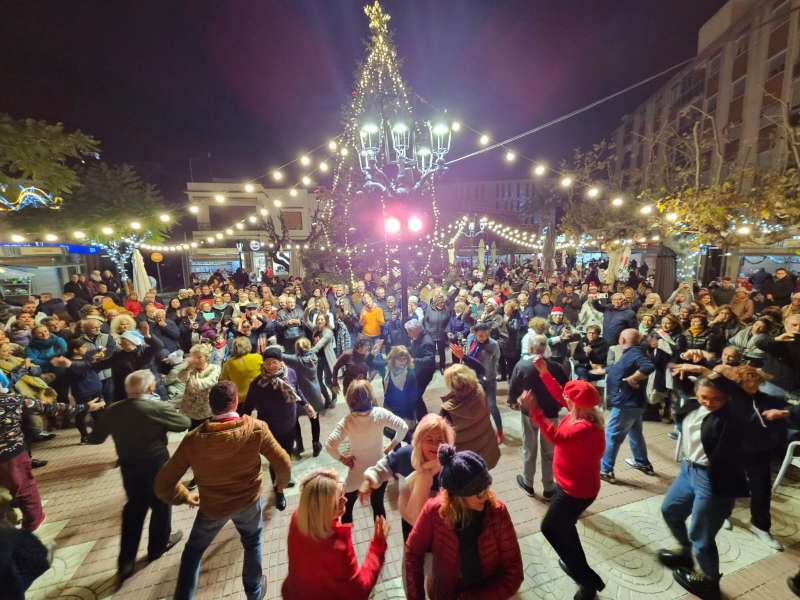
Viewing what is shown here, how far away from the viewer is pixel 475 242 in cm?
3319

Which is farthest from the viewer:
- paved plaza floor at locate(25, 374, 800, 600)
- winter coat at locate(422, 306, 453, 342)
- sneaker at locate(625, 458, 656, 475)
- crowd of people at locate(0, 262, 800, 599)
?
winter coat at locate(422, 306, 453, 342)

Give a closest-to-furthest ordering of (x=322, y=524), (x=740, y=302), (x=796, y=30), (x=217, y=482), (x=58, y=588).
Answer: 1. (x=322, y=524)
2. (x=217, y=482)
3. (x=58, y=588)
4. (x=740, y=302)
5. (x=796, y=30)

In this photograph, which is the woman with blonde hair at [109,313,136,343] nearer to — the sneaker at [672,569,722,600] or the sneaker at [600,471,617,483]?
the sneaker at [600,471,617,483]

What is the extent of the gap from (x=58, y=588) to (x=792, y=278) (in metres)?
15.2

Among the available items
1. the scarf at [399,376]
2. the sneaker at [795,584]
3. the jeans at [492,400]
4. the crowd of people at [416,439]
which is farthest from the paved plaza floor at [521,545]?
the scarf at [399,376]

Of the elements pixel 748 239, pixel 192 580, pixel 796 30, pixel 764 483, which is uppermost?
pixel 796 30

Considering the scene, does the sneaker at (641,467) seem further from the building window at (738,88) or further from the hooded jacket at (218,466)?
the building window at (738,88)

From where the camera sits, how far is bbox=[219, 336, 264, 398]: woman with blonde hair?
4090mm

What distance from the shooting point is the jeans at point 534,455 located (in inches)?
140

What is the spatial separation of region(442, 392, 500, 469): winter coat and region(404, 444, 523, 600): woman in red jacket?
1214 millimetres

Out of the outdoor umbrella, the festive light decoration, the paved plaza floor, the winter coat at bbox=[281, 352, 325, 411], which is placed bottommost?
the paved plaza floor

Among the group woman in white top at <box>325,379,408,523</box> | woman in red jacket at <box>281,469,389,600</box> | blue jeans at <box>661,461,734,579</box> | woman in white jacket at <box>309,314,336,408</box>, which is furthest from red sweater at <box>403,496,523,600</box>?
woman in white jacket at <box>309,314,336,408</box>

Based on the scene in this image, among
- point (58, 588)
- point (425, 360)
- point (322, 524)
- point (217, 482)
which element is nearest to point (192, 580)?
point (217, 482)

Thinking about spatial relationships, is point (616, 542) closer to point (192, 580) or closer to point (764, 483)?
point (764, 483)
